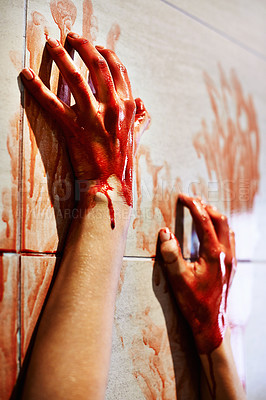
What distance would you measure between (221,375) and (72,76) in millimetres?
745

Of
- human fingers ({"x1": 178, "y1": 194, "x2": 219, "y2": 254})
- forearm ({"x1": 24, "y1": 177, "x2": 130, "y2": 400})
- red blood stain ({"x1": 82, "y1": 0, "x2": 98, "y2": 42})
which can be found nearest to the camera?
forearm ({"x1": 24, "y1": 177, "x2": 130, "y2": 400})

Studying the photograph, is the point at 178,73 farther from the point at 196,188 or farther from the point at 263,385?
the point at 263,385

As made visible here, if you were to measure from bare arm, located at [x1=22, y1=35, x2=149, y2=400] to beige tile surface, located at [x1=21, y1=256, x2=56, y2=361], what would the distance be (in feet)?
0.07

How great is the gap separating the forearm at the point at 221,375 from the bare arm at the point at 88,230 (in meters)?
0.33

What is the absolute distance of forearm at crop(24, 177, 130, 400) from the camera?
69 cm

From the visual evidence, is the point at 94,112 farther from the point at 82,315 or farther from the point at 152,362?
the point at 152,362

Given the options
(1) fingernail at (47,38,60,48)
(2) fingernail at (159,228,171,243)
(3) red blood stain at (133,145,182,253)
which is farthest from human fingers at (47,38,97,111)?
(2) fingernail at (159,228,171,243)

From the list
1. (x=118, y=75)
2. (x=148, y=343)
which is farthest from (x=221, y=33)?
(x=148, y=343)

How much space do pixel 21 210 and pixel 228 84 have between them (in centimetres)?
79

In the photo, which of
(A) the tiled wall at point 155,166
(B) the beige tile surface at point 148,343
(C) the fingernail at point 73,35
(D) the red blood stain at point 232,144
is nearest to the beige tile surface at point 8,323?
(A) the tiled wall at point 155,166

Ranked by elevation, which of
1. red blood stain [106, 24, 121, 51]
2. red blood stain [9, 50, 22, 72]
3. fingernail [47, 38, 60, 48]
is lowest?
red blood stain [9, 50, 22, 72]

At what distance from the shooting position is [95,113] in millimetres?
801

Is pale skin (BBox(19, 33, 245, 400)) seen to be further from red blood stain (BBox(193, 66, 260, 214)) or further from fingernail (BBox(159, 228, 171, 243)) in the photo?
red blood stain (BBox(193, 66, 260, 214))

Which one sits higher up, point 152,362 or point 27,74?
point 27,74
